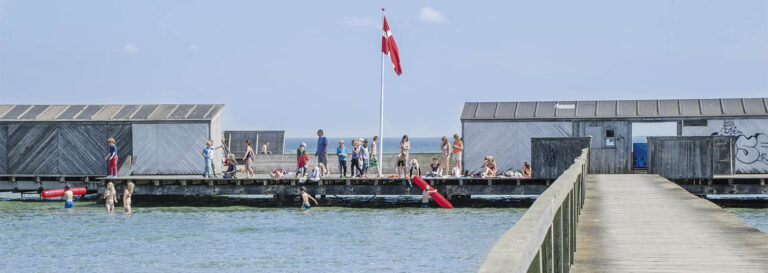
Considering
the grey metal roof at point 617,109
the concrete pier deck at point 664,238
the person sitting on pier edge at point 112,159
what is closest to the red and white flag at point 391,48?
the grey metal roof at point 617,109

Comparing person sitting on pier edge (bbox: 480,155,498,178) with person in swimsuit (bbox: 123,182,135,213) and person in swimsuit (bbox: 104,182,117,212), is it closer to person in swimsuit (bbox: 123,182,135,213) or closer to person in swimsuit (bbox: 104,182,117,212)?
person in swimsuit (bbox: 123,182,135,213)

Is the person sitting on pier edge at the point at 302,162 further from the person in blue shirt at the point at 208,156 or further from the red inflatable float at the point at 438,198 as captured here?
the red inflatable float at the point at 438,198

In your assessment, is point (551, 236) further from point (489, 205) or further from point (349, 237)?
point (489, 205)

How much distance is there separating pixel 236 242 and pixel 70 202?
12.6 meters

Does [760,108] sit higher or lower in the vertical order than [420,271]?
higher

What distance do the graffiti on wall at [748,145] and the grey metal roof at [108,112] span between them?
20540 mm

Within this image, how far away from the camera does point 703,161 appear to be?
29844mm

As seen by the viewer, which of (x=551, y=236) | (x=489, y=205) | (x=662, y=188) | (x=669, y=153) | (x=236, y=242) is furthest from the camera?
(x=489, y=205)

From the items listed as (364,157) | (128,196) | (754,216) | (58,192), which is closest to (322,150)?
(364,157)

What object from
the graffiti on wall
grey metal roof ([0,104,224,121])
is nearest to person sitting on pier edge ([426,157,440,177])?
grey metal roof ([0,104,224,121])

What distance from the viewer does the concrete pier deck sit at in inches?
362

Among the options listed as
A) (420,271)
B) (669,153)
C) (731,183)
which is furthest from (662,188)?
(731,183)

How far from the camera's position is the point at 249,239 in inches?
1103

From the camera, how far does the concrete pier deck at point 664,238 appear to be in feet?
30.2
